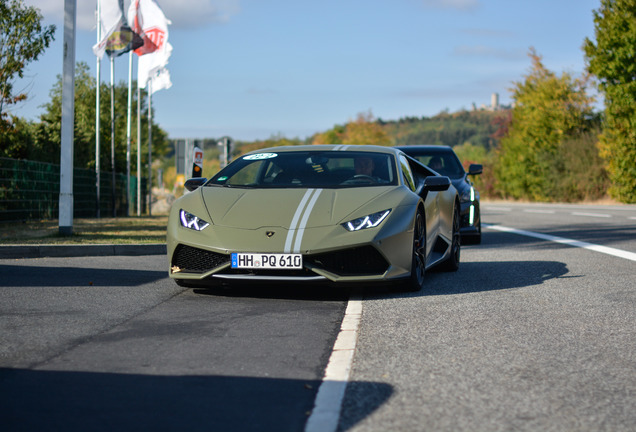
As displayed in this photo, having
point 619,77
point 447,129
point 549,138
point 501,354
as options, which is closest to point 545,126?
point 549,138

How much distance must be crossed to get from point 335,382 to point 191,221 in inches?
126

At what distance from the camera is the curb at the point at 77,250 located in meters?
10.4

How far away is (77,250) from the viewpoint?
10680mm

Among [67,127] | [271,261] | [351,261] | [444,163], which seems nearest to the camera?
[271,261]

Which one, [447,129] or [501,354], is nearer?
[501,354]

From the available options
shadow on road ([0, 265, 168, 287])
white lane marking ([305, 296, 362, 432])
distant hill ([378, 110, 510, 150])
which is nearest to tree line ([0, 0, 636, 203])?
shadow on road ([0, 265, 168, 287])

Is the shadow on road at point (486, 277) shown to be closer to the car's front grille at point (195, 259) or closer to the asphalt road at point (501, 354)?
the asphalt road at point (501, 354)

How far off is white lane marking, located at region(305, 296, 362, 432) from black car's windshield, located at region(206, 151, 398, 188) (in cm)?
200

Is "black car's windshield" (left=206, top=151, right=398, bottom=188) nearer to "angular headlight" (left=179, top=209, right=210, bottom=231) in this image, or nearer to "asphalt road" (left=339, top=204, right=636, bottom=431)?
"angular headlight" (left=179, top=209, right=210, bottom=231)

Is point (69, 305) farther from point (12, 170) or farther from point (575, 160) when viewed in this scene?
point (575, 160)

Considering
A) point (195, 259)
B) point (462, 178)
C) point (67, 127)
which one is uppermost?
point (67, 127)

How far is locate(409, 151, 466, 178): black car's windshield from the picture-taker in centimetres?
1302

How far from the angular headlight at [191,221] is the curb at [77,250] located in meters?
4.37

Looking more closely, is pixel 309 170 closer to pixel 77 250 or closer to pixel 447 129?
pixel 77 250
